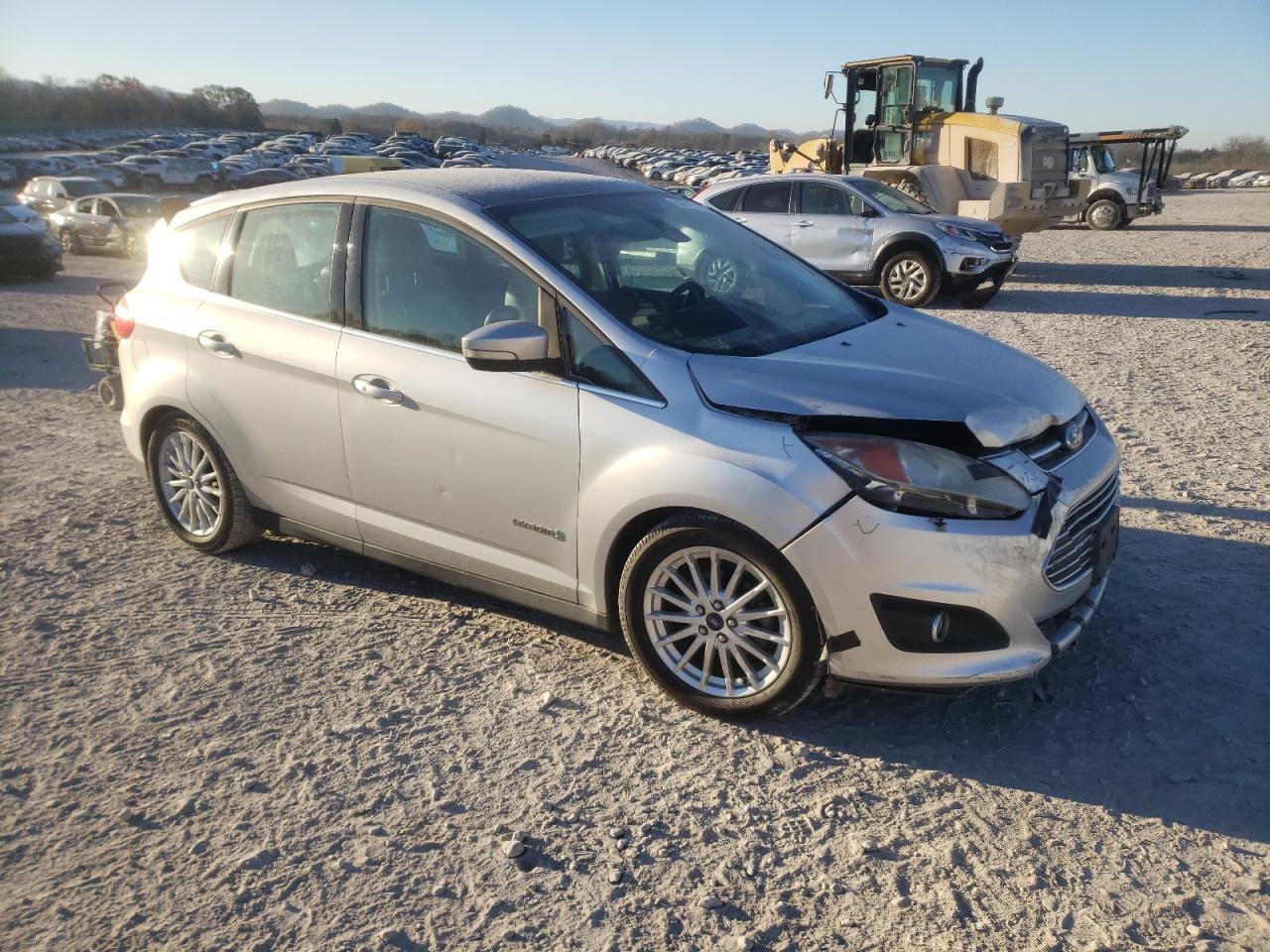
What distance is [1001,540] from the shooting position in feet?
10.2

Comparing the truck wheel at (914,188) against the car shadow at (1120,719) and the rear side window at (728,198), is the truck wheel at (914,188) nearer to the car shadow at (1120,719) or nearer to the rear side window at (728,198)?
the rear side window at (728,198)

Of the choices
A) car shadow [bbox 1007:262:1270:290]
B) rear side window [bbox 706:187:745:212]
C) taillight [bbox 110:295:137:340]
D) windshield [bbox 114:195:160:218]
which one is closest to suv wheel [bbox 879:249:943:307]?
rear side window [bbox 706:187:745:212]

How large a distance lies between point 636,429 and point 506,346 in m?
0.53

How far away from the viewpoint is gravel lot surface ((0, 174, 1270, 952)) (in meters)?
2.65

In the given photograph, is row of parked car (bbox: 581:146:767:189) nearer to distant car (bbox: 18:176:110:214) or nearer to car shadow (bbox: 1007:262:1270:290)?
Result: distant car (bbox: 18:176:110:214)

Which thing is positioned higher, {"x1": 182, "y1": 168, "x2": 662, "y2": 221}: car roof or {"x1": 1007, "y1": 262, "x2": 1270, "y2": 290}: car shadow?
{"x1": 182, "y1": 168, "x2": 662, "y2": 221}: car roof

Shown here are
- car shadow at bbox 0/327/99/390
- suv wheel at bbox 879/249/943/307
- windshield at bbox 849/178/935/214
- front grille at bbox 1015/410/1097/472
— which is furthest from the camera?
windshield at bbox 849/178/935/214

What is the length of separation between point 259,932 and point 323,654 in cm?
156

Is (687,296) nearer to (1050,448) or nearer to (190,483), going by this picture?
(1050,448)

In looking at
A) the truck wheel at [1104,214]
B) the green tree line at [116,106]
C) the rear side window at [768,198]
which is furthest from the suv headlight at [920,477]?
the green tree line at [116,106]

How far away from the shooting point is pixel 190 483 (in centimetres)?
496

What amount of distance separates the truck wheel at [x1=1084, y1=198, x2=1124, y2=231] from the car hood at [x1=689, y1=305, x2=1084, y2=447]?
23947 mm

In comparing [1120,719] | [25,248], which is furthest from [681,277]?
[25,248]

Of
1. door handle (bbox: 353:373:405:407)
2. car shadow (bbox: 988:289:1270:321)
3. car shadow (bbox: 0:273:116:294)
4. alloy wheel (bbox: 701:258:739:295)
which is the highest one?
alloy wheel (bbox: 701:258:739:295)
